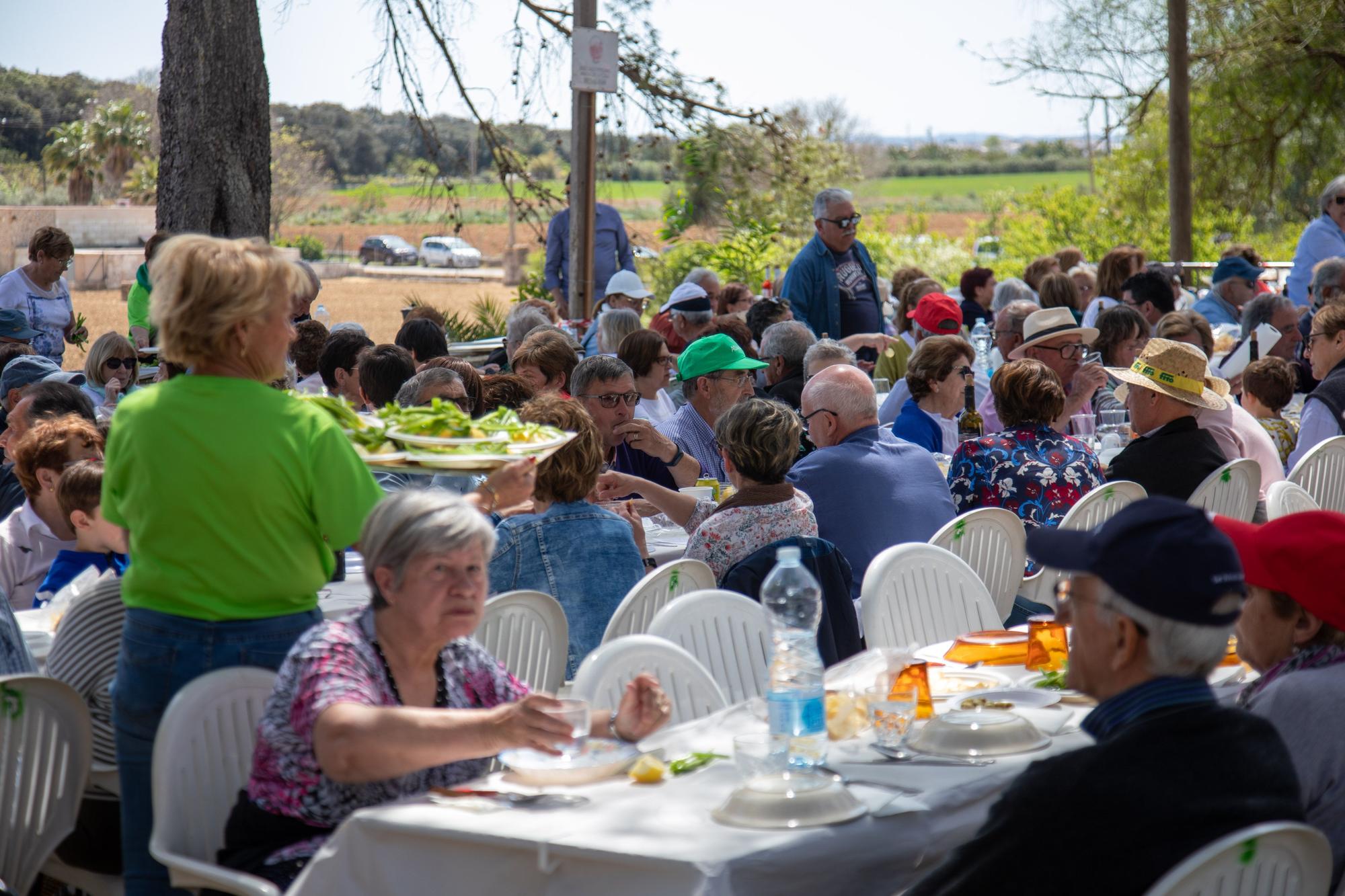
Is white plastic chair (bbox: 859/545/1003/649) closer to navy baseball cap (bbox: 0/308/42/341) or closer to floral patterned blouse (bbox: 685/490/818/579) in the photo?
floral patterned blouse (bbox: 685/490/818/579)

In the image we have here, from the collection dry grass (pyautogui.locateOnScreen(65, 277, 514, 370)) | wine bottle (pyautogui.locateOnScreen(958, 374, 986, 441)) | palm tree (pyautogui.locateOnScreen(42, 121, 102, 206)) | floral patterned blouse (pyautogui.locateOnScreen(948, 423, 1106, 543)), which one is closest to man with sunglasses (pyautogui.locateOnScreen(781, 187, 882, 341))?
wine bottle (pyautogui.locateOnScreen(958, 374, 986, 441))

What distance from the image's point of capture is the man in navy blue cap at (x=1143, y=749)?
2244 millimetres

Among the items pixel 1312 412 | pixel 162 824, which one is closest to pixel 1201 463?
pixel 1312 412

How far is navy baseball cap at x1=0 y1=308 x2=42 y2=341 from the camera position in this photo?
855 centimetres

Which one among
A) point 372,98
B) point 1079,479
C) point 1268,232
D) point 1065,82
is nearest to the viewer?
point 1079,479

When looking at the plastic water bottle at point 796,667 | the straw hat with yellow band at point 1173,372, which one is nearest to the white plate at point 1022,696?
the plastic water bottle at point 796,667

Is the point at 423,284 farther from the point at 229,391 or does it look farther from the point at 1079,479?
the point at 229,391

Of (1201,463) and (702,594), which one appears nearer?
(702,594)

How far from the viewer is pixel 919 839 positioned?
2633 mm

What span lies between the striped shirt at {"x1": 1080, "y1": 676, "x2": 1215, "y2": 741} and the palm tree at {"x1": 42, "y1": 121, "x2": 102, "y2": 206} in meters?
36.1

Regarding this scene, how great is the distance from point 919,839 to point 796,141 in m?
9.06

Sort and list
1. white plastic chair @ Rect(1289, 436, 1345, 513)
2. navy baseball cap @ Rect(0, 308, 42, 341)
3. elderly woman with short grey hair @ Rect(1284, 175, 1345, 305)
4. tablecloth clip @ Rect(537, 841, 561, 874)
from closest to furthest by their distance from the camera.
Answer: tablecloth clip @ Rect(537, 841, 561, 874) → white plastic chair @ Rect(1289, 436, 1345, 513) → navy baseball cap @ Rect(0, 308, 42, 341) → elderly woman with short grey hair @ Rect(1284, 175, 1345, 305)

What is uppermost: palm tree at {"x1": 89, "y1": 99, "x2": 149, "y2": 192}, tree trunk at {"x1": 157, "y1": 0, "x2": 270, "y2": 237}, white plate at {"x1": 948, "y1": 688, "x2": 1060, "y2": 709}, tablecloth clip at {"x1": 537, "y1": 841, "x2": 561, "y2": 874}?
palm tree at {"x1": 89, "y1": 99, "x2": 149, "y2": 192}

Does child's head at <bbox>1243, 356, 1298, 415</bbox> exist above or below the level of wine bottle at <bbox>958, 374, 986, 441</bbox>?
above
